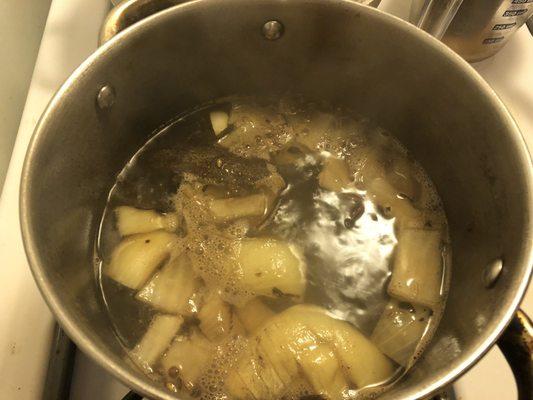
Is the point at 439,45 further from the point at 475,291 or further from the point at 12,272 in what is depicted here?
the point at 12,272

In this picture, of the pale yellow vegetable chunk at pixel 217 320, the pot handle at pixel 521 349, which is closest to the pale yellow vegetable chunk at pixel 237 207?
the pale yellow vegetable chunk at pixel 217 320

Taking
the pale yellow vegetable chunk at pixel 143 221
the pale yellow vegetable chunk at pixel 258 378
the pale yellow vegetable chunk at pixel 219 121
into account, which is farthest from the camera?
the pale yellow vegetable chunk at pixel 219 121

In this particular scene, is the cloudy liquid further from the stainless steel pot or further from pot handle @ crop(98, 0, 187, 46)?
pot handle @ crop(98, 0, 187, 46)

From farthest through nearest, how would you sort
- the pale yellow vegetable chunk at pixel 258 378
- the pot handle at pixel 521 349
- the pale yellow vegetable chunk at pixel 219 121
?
the pale yellow vegetable chunk at pixel 219 121
the pale yellow vegetable chunk at pixel 258 378
the pot handle at pixel 521 349

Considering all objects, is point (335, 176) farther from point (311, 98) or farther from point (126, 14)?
point (126, 14)

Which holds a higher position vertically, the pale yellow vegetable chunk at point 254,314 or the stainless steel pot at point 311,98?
the stainless steel pot at point 311,98

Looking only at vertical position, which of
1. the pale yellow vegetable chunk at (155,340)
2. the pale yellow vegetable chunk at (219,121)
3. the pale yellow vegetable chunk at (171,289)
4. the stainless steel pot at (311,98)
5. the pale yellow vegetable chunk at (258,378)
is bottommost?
the pale yellow vegetable chunk at (155,340)

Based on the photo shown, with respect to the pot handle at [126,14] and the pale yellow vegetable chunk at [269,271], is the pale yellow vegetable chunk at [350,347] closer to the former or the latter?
the pale yellow vegetable chunk at [269,271]

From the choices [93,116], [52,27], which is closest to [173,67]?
[93,116]
